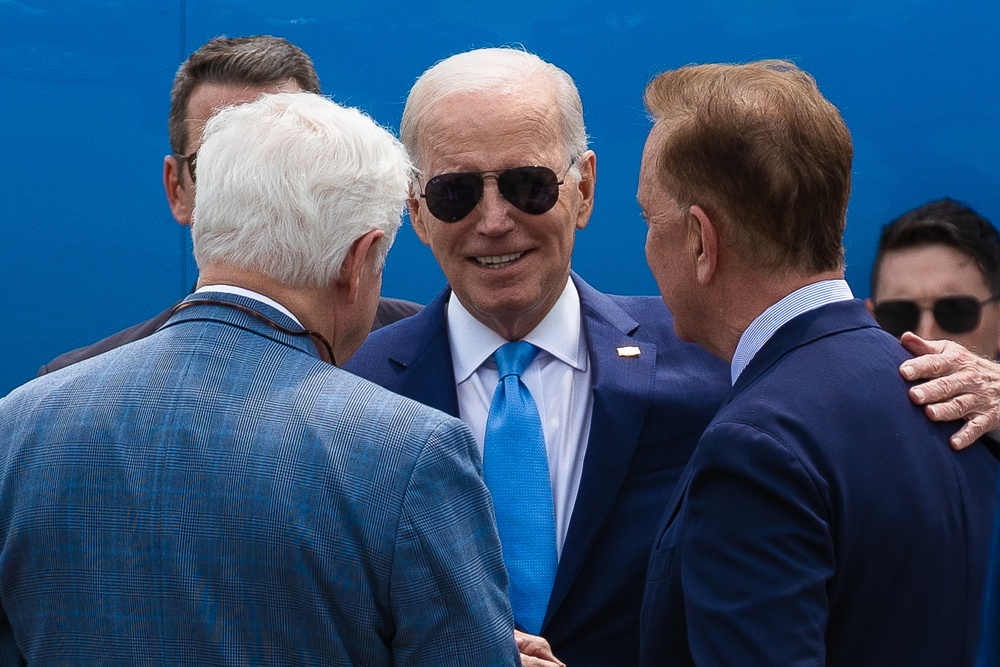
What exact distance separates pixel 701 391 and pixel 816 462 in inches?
33.4

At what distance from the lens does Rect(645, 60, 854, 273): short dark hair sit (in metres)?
1.73

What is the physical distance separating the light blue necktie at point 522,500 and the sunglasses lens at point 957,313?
5.03 feet

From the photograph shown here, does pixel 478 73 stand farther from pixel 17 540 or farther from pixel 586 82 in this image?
pixel 17 540

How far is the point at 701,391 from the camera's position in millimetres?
2438

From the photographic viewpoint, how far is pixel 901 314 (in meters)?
3.35

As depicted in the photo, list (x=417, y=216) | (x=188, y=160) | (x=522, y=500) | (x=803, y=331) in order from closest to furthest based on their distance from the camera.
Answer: (x=803, y=331) < (x=522, y=500) < (x=417, y=216) < (x=188, y=160)

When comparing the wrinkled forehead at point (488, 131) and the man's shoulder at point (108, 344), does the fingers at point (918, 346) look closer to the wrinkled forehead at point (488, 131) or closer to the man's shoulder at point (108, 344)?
the wrinkled forehead at point (488, 131)

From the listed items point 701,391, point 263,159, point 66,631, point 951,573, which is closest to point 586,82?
point 701,391

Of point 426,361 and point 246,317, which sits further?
point 426,361

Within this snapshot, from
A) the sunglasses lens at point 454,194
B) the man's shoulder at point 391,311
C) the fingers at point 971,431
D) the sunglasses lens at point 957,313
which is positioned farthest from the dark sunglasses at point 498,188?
the sunglasses lens at point 957,313

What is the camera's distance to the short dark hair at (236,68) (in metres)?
3.11

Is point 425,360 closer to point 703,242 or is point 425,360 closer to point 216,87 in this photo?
point 703,242

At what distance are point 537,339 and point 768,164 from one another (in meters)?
0.89

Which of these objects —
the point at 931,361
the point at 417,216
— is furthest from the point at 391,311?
the point at 931,361
